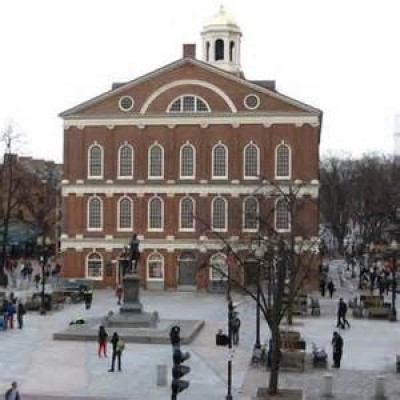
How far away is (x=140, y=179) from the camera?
69.4m

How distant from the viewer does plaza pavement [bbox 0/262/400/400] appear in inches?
1173

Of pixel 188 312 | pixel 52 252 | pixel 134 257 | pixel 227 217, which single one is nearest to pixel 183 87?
pixel 227 217

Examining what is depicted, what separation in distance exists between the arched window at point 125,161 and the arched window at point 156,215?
2.69m

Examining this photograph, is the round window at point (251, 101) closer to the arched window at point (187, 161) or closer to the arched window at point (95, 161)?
the arched window at point (187, 161)

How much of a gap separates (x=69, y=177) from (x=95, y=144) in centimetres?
A: 298

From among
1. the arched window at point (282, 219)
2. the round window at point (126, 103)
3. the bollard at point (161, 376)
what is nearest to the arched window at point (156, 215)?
the round window at point (126, 103)

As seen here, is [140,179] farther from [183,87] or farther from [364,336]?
[364,336]

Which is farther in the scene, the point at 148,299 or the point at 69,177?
the point at 69,177

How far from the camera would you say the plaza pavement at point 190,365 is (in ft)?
97.8

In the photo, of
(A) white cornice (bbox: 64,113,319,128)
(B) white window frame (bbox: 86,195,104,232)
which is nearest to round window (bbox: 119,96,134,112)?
(A) white cornice (bbox: 64,113,319,128)

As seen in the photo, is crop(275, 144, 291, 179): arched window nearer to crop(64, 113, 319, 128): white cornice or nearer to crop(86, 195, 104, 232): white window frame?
crop(64, 113, 319, 128): white cornice

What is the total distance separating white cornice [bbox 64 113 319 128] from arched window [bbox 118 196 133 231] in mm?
5389

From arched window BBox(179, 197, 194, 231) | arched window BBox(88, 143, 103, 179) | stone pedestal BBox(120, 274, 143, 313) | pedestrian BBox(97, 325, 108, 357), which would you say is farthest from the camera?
arched window BBox(88, 143, 103, 179)

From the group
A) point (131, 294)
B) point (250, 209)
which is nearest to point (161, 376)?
point (131, 294)
